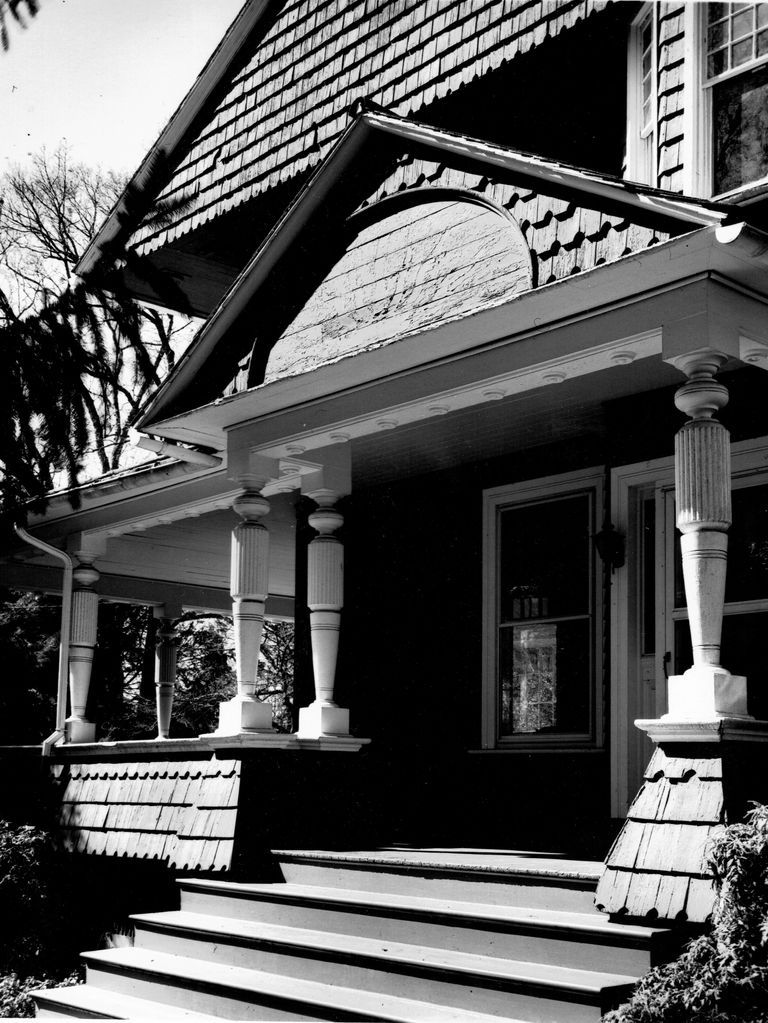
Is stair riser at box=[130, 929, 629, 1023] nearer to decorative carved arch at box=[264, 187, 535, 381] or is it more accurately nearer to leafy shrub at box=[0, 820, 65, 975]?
leafy shrub at box=[0, 820, 65, 975]

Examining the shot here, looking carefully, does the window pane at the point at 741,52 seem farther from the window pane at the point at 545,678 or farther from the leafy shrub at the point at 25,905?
the leafy shrub at the point at 25,905

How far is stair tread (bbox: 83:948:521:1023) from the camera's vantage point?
16.4 feet

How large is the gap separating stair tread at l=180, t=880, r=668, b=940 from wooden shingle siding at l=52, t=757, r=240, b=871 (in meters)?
0.26

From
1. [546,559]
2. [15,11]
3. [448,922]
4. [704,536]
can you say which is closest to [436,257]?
[704,536]

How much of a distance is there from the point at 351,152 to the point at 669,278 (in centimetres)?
250

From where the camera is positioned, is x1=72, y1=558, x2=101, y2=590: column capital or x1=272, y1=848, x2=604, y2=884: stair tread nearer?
x1=272, y1=848, x2=604, y2=884: stair tread

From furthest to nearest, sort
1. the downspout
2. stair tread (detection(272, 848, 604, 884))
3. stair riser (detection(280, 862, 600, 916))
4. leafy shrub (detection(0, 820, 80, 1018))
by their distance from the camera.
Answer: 1. the downspout
2. leafy shrub (detection(0, 820, 80, 1018))
3. stair tread (detection(272, 848, 604, 884))
4. stair riser (detection(280, 862, 600, 916))

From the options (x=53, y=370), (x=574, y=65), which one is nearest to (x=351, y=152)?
(x=574, y=65)

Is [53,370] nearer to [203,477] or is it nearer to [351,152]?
[351,152]

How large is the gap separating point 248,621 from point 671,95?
13.0ft

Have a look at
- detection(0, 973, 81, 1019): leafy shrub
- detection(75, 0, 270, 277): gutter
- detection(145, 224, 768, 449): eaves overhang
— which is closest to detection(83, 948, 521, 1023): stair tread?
detection(0, 973, 81, 1019): leafy shrub

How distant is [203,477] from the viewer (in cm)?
902

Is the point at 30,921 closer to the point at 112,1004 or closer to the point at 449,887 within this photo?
the point at 112,1004

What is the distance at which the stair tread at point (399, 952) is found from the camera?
4723 mm
